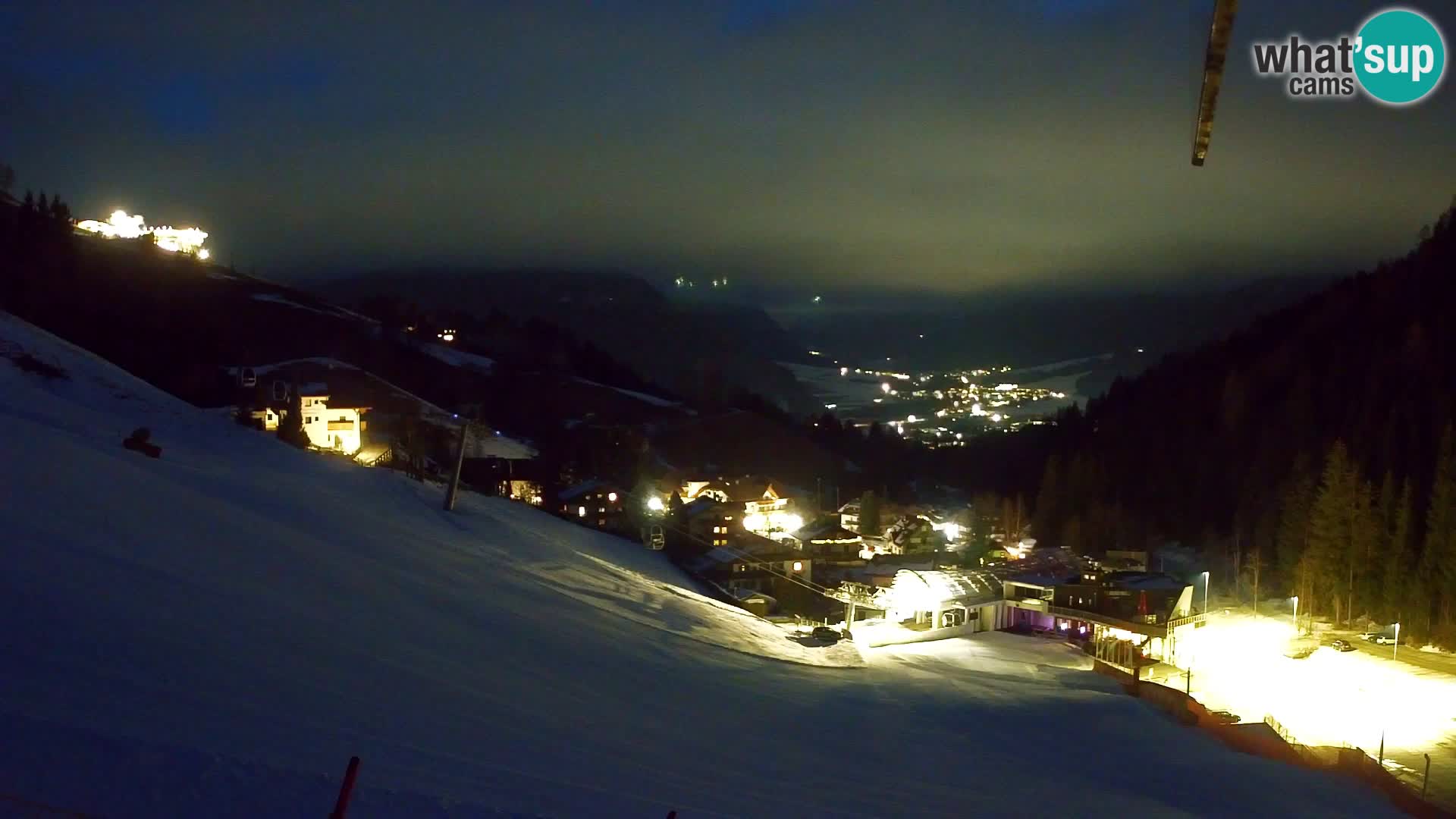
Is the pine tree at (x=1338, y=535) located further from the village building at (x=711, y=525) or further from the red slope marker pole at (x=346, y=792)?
the red slope marker pole at (x=346, y=792)

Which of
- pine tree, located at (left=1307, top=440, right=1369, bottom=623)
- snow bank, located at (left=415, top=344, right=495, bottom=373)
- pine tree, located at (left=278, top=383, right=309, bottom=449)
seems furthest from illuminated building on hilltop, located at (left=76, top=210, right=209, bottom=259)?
pine tree, located at (left=1307, top=440, right=1369, bottom=623)

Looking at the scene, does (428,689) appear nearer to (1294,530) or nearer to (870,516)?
(1294,530)

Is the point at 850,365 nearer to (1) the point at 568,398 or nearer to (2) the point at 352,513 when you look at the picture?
(1) the point at 568,398

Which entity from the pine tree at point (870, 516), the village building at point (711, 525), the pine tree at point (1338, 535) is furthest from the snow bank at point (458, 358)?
the pine tree at point (1338, 535)

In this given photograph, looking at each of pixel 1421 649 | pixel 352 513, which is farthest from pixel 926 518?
pixel 352 513

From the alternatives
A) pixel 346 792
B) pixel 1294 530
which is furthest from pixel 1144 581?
pixel 346 792

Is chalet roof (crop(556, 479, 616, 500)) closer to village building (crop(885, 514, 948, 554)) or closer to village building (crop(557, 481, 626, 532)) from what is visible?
village building (crop(557, 481, 626, 532))
